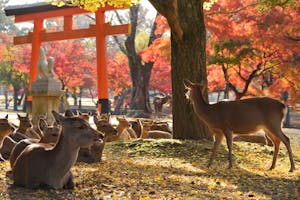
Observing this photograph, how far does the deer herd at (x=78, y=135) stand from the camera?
16.1 feet

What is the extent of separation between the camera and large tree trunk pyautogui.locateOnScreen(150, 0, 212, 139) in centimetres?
976

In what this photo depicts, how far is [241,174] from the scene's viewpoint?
23.1 ft

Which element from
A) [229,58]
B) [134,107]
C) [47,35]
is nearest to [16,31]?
[134,107]

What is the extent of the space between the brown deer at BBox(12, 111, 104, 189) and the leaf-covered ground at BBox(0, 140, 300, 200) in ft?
0.43

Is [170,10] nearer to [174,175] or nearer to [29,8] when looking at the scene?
[174,175]

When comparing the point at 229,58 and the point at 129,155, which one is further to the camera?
the point at 229,58

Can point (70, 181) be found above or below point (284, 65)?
below

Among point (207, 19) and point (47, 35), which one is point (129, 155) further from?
point (47, 35)

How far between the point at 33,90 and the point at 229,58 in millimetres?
8238

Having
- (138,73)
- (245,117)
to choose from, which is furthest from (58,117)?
(138,73)

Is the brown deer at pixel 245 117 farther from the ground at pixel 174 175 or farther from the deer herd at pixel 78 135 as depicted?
the ground at pixel 174 175

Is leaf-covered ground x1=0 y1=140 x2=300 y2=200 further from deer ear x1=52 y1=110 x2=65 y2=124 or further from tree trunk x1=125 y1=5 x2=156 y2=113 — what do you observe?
tree trunk x1=125 y1=5 x2=156 y2=113

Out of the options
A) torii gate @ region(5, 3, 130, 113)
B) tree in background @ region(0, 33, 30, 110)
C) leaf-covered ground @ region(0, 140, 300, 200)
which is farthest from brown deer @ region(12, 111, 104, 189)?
tree in background @ region(0, 33, 30, 110)

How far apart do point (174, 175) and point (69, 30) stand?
1650 cm
